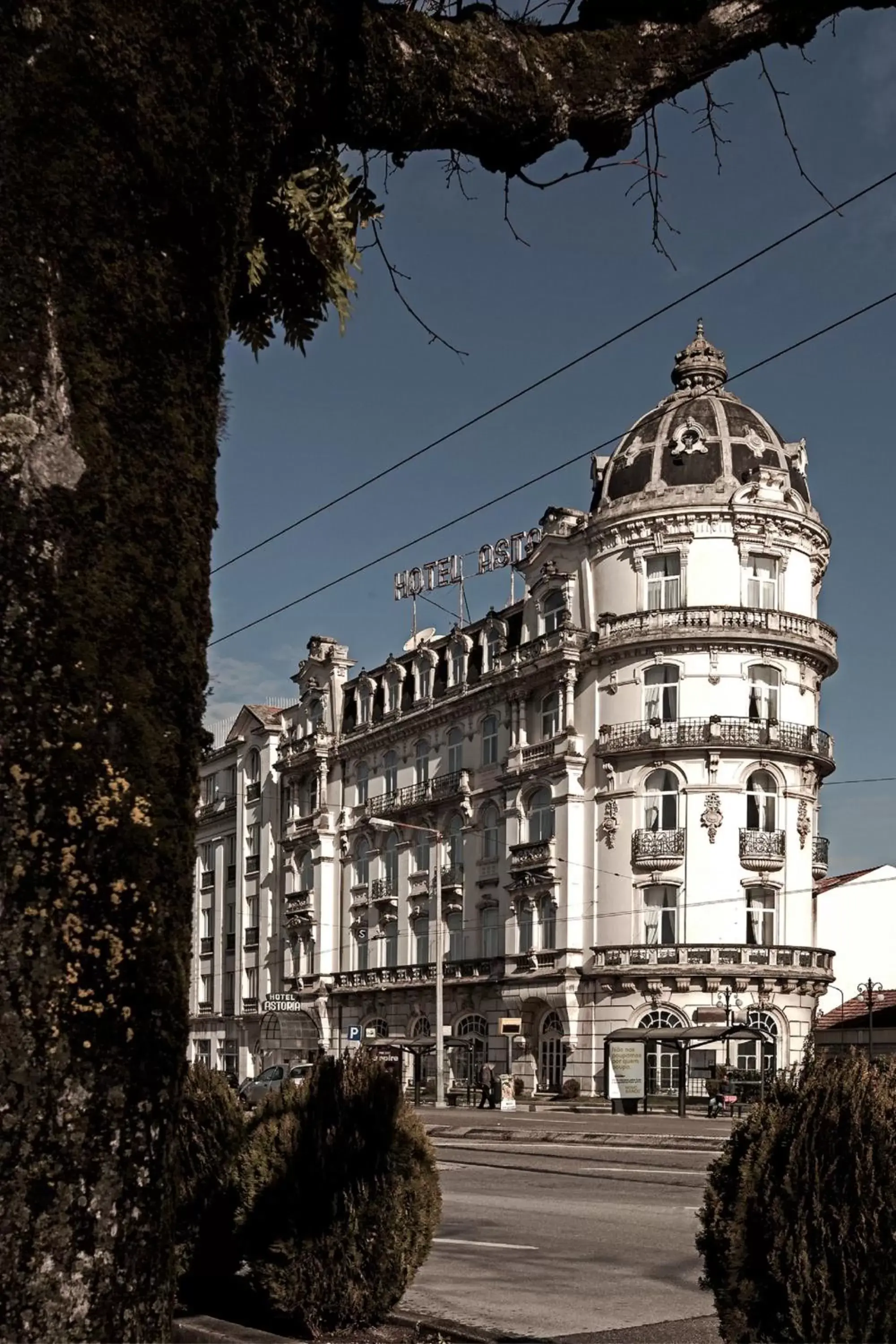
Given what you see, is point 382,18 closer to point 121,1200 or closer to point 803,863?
point 121,1200

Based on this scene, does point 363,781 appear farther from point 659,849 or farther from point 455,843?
point 659,849

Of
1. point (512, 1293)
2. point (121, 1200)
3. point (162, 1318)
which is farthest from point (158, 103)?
point (512, 1293)

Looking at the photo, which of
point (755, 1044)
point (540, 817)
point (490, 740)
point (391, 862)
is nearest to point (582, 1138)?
point (755, 1044)

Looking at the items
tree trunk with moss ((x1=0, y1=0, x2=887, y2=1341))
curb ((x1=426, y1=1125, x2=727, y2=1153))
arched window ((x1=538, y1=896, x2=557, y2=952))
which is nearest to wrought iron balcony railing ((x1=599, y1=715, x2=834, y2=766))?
arched window ((x1=538, y1=896, x2=557, y2=952))

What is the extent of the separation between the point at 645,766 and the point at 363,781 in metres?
19.3

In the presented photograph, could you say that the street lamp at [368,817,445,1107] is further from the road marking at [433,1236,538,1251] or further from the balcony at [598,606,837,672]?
the road marking at [433,1236,538,1251]

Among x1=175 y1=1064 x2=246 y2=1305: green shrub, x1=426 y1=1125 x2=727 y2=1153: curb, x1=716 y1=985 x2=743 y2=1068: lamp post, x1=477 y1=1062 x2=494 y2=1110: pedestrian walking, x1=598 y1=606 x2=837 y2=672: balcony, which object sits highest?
x1=598 y1=606 x2=837 y2=672: balcony

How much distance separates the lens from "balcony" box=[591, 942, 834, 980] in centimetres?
5119

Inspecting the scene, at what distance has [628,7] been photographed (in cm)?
464

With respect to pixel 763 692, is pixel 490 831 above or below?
below

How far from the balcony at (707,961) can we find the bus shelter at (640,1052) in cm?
394

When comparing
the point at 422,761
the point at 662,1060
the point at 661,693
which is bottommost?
the point at 662,1060

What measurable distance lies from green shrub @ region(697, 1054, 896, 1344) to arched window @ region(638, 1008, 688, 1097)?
46655 millimetres

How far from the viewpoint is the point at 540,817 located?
186 feet
